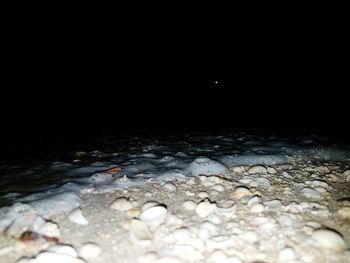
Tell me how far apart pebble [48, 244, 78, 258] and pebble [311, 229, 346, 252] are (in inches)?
51.8

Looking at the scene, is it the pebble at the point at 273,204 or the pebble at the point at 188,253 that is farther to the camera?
the pebble at the point at 273,204

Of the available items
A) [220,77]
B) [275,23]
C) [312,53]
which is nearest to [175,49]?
[220,77]

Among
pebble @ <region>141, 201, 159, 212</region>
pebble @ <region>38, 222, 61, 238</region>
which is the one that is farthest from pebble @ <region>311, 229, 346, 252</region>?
pebble @ <region>38, 222, 61, 238</region>

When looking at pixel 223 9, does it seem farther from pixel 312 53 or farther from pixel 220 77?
pixel 312 53

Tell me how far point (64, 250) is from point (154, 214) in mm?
583

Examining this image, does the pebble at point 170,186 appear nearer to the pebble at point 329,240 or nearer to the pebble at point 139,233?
the pebble at point 139,233

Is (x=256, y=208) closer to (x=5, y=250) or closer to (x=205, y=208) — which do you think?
(x=205, y=208)

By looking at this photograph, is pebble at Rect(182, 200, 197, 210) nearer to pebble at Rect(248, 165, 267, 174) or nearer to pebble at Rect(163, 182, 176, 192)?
pebble at Rect(163, 182, 176, 192)

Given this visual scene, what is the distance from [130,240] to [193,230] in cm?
38

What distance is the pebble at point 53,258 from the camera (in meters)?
1.48

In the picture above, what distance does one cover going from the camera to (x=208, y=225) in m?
1.80

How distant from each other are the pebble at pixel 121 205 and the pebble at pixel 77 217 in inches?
8.6

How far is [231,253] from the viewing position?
61.3 inches

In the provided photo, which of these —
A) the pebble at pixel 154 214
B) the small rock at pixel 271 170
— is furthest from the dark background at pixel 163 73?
the pebble at pixel 154 214
